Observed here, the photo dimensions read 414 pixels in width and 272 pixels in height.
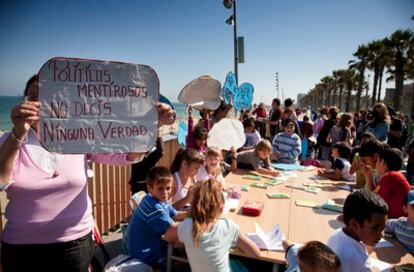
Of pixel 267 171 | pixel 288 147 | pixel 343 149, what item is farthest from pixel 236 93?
pixel 343 149

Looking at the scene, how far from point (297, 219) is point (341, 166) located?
2.06 meters

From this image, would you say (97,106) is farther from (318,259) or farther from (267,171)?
(267,171)

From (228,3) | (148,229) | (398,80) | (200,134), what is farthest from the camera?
(398,80)

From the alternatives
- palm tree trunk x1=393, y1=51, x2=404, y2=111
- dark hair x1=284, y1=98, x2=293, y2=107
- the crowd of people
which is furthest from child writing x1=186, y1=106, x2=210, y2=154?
palm tree trunk x1=393, y1=51, x2=404, y2=111

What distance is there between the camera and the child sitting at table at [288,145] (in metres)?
5.29

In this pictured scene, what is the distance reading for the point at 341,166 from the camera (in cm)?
436

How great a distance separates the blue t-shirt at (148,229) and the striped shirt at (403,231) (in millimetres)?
1908

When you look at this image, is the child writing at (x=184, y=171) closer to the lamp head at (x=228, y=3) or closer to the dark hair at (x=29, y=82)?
the dark hair at (x=29, y=82)

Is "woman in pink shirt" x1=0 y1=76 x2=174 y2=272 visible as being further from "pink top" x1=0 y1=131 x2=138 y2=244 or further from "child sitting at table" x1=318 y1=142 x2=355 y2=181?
"child sitting at table" x1=318 y1=142 x2=355 y2=181

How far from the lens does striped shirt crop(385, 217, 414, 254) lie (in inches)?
88.6

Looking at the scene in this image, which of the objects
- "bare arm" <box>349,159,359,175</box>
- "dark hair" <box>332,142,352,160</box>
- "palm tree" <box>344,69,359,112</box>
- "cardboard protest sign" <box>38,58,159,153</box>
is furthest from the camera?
"palm tree" <box>344,69,359,112</box>

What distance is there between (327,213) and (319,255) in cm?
152

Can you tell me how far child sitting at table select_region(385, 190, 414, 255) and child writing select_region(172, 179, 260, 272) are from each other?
1270mm

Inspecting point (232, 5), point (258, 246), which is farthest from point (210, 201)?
point (232, 5)
